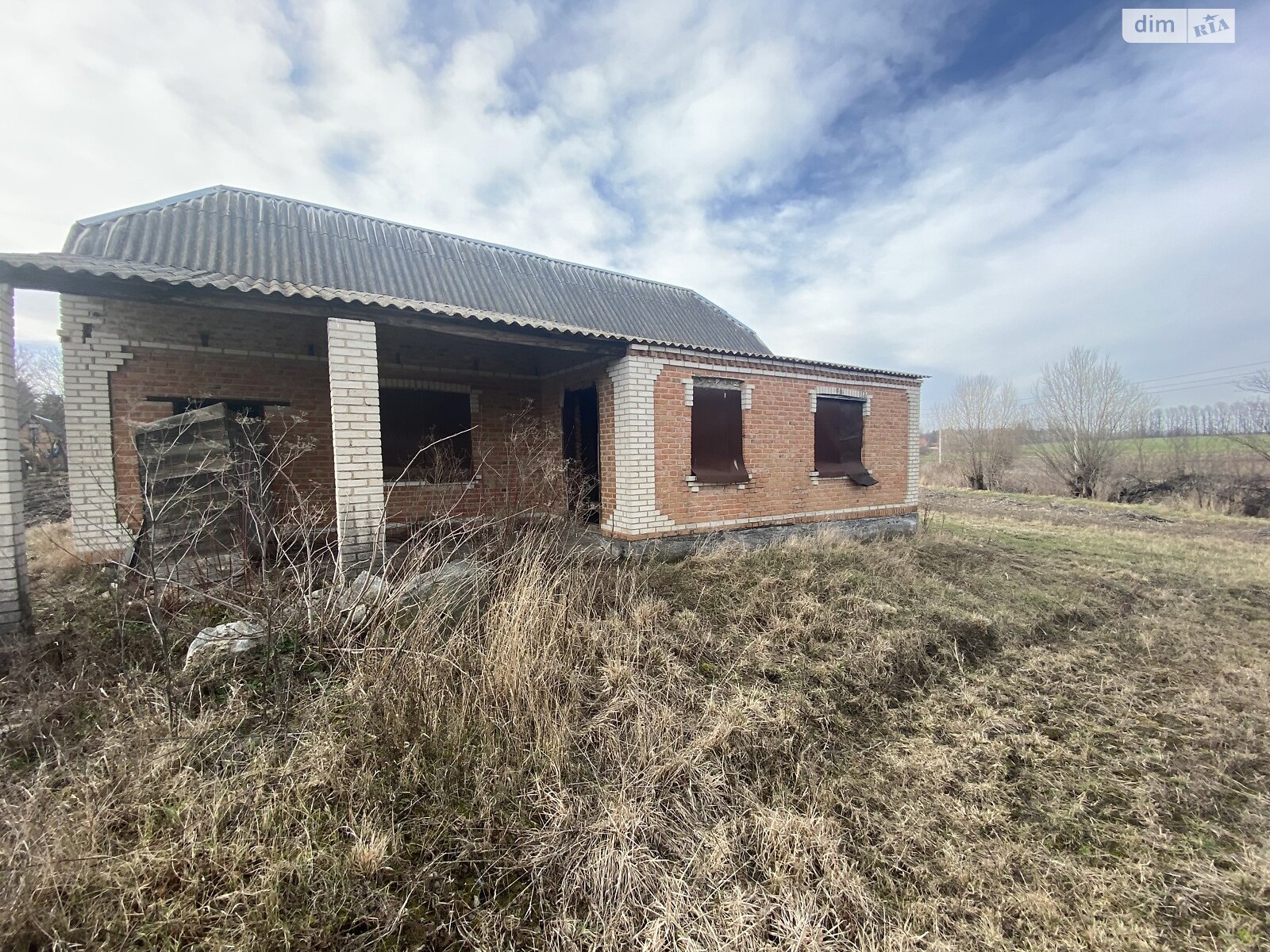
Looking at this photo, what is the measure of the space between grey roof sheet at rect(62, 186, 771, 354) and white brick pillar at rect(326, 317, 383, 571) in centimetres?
45

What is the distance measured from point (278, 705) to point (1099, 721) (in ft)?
19.7

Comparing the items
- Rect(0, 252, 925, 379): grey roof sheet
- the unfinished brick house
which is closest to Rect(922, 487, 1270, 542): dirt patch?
the unfinished brick house

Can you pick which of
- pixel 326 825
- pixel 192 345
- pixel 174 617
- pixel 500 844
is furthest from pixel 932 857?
pixel 192 345

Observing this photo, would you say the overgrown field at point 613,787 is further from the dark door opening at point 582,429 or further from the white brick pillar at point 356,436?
the dark door opening at point 582,429

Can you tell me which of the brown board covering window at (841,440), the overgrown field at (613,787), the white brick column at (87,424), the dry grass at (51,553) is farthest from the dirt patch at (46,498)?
the brown board covering window at (841,440)

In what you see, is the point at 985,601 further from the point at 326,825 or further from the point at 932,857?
the point at 326,825

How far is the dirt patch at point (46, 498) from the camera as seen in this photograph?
10.4m

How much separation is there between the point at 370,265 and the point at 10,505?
614 centimetres

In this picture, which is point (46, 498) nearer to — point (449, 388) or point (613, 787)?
point (449, 388)

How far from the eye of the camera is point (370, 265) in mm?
8523

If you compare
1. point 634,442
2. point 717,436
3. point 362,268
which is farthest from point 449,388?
point 717,436

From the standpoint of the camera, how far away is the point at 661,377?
668cm

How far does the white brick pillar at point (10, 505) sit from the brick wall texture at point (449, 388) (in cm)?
77

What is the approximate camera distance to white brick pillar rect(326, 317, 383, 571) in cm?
482
